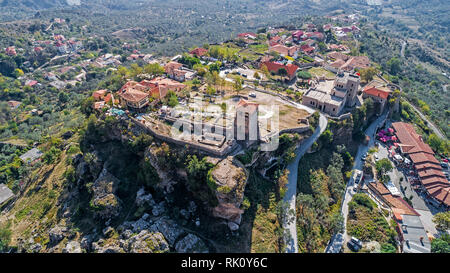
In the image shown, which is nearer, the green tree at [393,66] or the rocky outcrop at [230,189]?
the rocky outcrop at [230,189]

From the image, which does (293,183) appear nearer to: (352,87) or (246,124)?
(246,124)

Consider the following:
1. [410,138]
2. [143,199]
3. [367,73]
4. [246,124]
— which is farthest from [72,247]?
[367,73]

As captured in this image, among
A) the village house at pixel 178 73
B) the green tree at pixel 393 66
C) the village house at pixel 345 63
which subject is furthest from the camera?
the green tree at pixel 393 66

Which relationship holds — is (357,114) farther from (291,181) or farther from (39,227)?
(39,227)

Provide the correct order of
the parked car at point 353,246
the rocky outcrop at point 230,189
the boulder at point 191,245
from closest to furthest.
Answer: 1. the boulder at point 191,245
2. the rocky outcrop at point 230,189
3. the parked car at point 353,246

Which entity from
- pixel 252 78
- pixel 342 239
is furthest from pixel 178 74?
pixel 342 239

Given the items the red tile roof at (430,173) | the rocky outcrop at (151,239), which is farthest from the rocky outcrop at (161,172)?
the red tile roof at (430,173)

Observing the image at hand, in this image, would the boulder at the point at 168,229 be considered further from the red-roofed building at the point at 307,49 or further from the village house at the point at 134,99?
the red-roofed building at the point at 307,49
